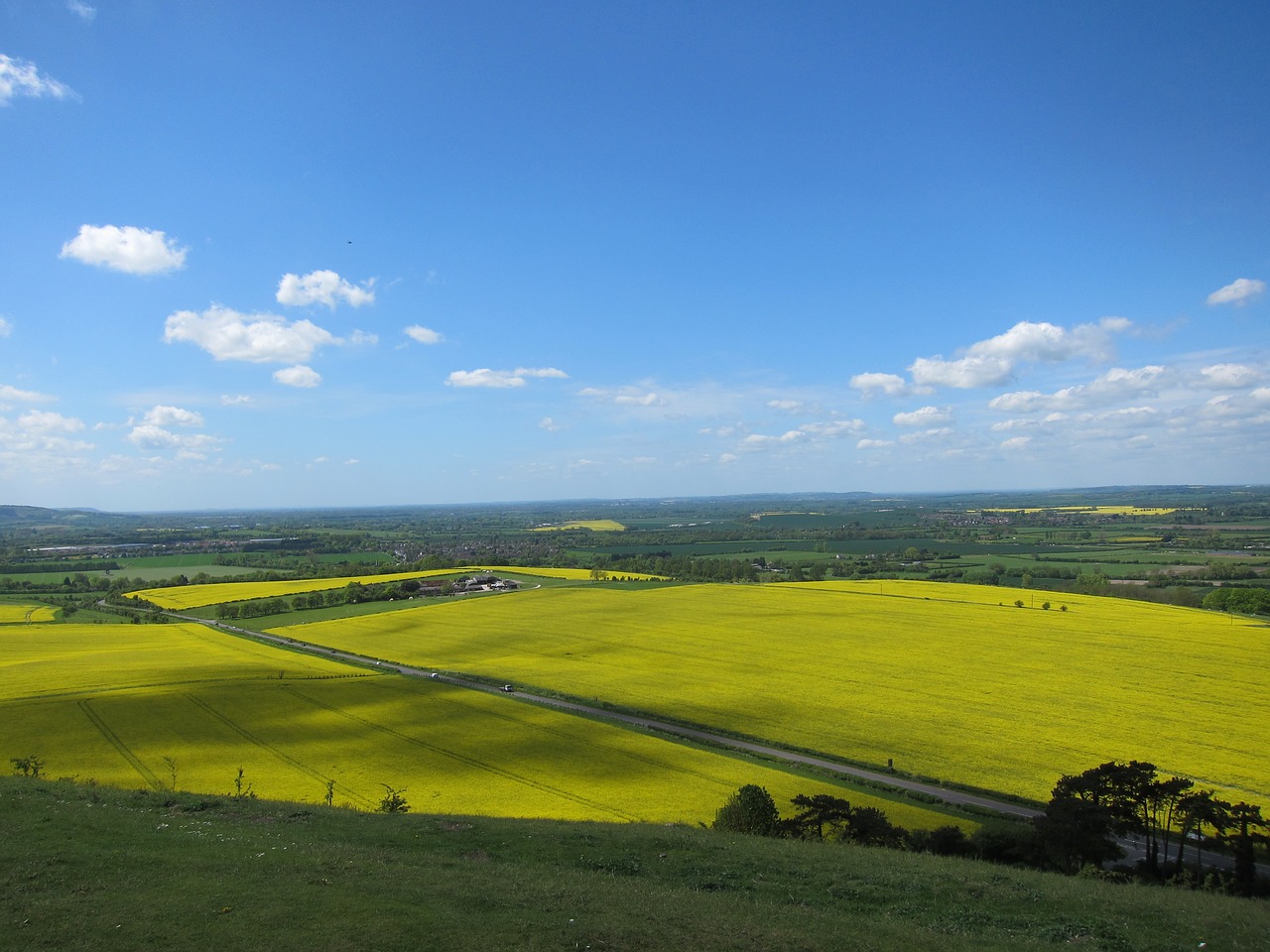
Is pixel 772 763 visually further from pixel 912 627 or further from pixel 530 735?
pixel 912 627

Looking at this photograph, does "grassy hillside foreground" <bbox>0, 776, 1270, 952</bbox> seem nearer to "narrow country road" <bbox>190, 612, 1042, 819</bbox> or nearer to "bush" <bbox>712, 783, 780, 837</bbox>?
"bush" <bbox>712, 783, 780, 837</bbox>

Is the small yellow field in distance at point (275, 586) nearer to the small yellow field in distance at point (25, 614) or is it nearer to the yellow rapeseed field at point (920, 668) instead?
the small yellow field in distance at point (25, 614)

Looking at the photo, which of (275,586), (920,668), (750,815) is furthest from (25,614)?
(920,668)

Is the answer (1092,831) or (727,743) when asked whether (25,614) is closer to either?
(727,743)

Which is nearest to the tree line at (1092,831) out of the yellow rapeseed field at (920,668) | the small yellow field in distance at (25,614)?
the yellow rapeseed field at (920,668)

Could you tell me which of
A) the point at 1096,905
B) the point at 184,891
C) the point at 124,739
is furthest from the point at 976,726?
the point at 124,739

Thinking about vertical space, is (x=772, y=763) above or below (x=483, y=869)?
below
